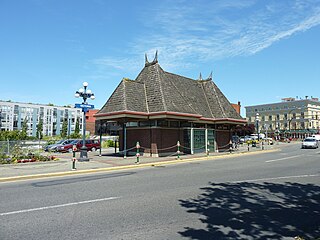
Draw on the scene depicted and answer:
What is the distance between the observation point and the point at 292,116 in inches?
3809

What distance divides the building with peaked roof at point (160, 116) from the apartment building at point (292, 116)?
6823cm

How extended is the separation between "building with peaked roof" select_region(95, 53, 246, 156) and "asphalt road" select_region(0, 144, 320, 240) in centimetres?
1063

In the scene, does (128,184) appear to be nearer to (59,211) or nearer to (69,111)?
(59,211)

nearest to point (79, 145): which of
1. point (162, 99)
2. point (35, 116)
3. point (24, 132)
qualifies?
point (162, 99)

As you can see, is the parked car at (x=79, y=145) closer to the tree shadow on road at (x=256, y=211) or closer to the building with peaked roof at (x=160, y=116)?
the building with peaked roof at (x=160, y=116)

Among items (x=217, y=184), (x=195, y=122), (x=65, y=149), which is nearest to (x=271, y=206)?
(x=217, y=184)

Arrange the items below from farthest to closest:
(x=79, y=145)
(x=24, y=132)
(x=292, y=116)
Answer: (x=292, y=116) < (x=24, y=132) < (x=79, y=145)

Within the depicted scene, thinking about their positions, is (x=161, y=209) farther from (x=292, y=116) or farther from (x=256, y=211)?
(x=292, y=116)

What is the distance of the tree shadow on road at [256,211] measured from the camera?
5113 millimetres

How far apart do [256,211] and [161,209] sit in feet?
7.66

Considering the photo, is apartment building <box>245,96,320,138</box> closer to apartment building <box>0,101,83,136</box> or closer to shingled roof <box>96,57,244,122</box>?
shingled roof <box>96,57,244,122</box>

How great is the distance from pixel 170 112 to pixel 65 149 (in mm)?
16190

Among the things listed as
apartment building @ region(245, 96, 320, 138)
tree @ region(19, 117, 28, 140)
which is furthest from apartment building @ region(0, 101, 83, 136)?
apartment building @ region(245, 96, 320, 138)

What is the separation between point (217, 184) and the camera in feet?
32.4
